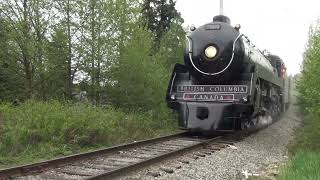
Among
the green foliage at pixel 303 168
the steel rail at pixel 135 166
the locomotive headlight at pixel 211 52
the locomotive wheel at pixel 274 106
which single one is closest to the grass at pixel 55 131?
the steel rail at pixel 135 166

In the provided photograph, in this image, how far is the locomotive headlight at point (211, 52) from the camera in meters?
14.3

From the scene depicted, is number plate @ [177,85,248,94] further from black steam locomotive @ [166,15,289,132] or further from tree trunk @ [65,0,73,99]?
tree trunk @ [65,0,73,99]

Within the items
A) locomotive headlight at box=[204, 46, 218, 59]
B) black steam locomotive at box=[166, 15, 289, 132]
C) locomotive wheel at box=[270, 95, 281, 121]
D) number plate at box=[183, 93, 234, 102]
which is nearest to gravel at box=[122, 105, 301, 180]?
black steam locomotive at box=[166, 15, 289, 132]

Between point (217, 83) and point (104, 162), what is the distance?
21.3 ft

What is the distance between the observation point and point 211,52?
1441 cm

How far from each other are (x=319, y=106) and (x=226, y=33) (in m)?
3.48

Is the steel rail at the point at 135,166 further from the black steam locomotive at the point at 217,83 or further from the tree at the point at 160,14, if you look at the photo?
the tree at the point at 160,14

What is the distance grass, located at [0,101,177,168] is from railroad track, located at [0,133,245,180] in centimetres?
100

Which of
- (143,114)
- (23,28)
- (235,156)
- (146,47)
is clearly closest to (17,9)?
(23,28)

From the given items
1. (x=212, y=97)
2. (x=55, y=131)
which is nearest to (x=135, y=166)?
(x=55, y=131)

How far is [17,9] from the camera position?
23.1m

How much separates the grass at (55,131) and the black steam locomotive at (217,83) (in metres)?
1.96

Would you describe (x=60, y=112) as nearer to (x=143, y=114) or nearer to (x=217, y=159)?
(x=217, y=159)

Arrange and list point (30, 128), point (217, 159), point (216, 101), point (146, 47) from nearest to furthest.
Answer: point (217, 159)
point (30, 128)
point (216, 101)
point (146, 47)
